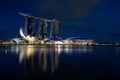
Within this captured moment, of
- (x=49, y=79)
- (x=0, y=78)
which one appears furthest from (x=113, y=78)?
(x=0, y=78)

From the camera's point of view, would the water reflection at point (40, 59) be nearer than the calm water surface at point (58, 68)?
No

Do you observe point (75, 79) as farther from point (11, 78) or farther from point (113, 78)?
point (11, 78)

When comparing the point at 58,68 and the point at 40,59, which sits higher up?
the point at 40,59

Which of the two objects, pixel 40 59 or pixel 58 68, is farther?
pixel 40 59

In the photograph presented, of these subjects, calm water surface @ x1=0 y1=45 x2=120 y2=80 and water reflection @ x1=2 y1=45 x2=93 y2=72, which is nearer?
calm water surface @ x1=0 y1=45 x2=120 y2=80

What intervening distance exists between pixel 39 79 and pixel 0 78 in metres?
3.24

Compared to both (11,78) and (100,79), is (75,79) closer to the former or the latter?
(100,79)

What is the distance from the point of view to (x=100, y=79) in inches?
663

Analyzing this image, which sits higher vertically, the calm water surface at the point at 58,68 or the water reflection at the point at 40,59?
the water reflection at the point at 40,59

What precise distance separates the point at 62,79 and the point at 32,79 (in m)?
2.46

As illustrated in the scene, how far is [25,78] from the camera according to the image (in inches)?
659

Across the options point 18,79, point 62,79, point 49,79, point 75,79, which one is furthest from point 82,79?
point 18,79

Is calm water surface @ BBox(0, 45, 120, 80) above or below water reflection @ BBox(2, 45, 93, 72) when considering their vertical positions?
below

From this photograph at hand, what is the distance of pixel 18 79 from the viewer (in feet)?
53.8
